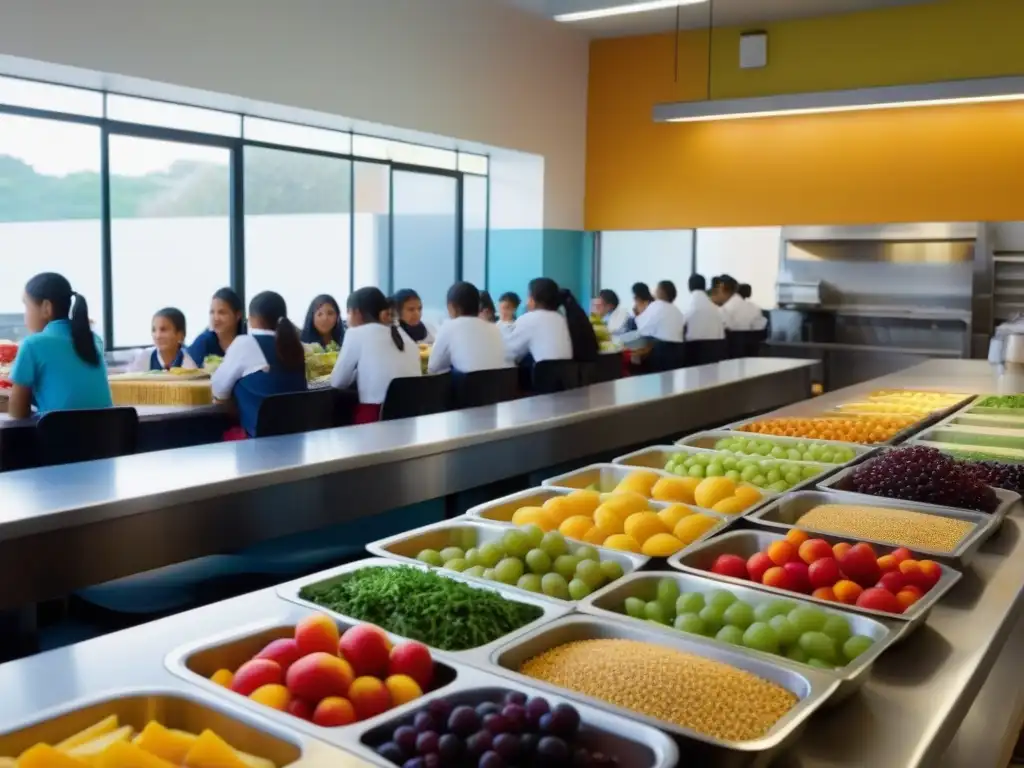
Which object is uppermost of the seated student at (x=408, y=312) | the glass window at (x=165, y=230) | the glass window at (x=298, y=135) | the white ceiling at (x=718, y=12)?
the white ceiling at (x=718, y=12)

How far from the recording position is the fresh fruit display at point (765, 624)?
4.85 ft

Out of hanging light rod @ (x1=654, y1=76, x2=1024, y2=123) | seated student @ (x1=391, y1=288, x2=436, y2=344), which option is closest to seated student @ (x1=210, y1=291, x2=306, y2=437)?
seated student @ (x1=391, y1=288, x2=436, y2=344)

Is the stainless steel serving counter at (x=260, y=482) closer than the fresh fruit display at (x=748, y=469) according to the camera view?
Yes

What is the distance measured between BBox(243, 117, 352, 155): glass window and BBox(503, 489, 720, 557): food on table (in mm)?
6452

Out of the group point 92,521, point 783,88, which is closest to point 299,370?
point 92,521

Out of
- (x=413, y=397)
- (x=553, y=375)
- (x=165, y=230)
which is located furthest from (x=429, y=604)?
(x=165, y=230)

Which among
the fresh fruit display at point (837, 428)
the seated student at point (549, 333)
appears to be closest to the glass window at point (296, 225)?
the seated student at point (549, 333)

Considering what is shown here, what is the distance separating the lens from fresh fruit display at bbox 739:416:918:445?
3223 millimetres

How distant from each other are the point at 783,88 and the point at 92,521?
30.2ft

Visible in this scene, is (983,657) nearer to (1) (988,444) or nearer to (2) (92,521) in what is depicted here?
(2) (92,521)

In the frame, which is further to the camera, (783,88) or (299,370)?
(783,88)

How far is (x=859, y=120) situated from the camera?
9633 millimetres

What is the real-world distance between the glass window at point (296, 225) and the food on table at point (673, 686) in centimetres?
698

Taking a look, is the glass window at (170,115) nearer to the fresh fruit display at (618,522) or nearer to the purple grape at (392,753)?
the fresh fruit display at (618,522)
